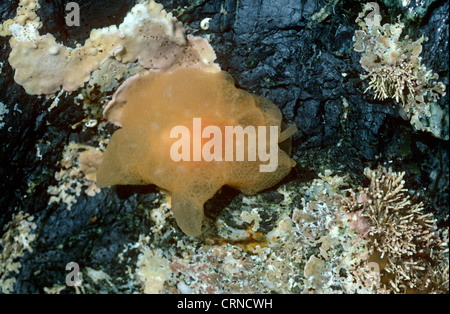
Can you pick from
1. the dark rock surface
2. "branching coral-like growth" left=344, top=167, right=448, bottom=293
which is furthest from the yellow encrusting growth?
"branching coral-like growth" left=344, top=167, right=448, bottom=293

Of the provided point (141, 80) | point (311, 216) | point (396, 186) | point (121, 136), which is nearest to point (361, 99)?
point (396, 186)

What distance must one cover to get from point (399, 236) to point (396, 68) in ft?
5.03

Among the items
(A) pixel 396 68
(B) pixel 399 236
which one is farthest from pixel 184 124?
(B) pixel 399 236

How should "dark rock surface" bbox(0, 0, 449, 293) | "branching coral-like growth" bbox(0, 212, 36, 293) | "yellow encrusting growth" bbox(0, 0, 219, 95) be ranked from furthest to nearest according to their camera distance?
"branching coral-like growth" bbox(0, 212, 36, 293), "dark rock surface" bbox(0, 0, 449, 293), "yellow encrusting growth" bbox(0, 0, 219, 95)

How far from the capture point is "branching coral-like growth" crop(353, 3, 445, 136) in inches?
128

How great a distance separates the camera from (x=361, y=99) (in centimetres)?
339

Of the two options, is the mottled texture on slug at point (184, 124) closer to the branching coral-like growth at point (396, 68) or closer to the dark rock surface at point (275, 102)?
the dark rock surface at point (275, 102)

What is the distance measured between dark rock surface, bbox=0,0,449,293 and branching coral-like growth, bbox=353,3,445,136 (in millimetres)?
72

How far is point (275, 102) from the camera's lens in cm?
341

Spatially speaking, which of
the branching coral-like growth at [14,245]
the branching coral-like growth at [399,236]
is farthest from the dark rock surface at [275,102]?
the branching coral-like growth at [399,236]

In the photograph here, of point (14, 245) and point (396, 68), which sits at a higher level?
point (396, 68)

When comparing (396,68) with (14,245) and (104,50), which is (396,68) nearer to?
(104,50)

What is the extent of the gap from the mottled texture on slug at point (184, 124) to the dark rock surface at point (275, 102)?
32 centimetres

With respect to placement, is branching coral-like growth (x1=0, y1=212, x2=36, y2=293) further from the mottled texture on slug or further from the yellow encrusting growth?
the yellow encrusting growth
